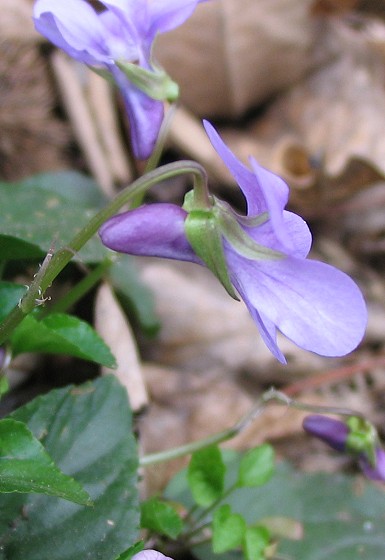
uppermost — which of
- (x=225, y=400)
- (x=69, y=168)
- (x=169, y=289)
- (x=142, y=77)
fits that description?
(x=142, y=77)

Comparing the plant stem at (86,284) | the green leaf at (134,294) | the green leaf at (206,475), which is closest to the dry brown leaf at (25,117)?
the green leaf at (134,294)

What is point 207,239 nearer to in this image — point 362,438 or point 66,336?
point 66,336

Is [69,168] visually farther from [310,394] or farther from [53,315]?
[53,315]

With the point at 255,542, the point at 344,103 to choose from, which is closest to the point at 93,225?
the point at 255,542

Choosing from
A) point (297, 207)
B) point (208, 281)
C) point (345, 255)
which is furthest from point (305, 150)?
point (208, 281)

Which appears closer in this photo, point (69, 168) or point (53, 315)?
point (53, 315)

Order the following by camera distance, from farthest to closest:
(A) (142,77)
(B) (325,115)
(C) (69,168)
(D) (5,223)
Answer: (B) (325,115) → (C) (69,168) → (D) (5,223) → (A) (142,77)

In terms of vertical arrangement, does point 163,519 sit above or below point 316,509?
above

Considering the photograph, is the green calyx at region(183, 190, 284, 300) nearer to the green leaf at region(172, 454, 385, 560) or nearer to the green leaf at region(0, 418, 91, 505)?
the green leaf at region(0, 418, 91, 505)
